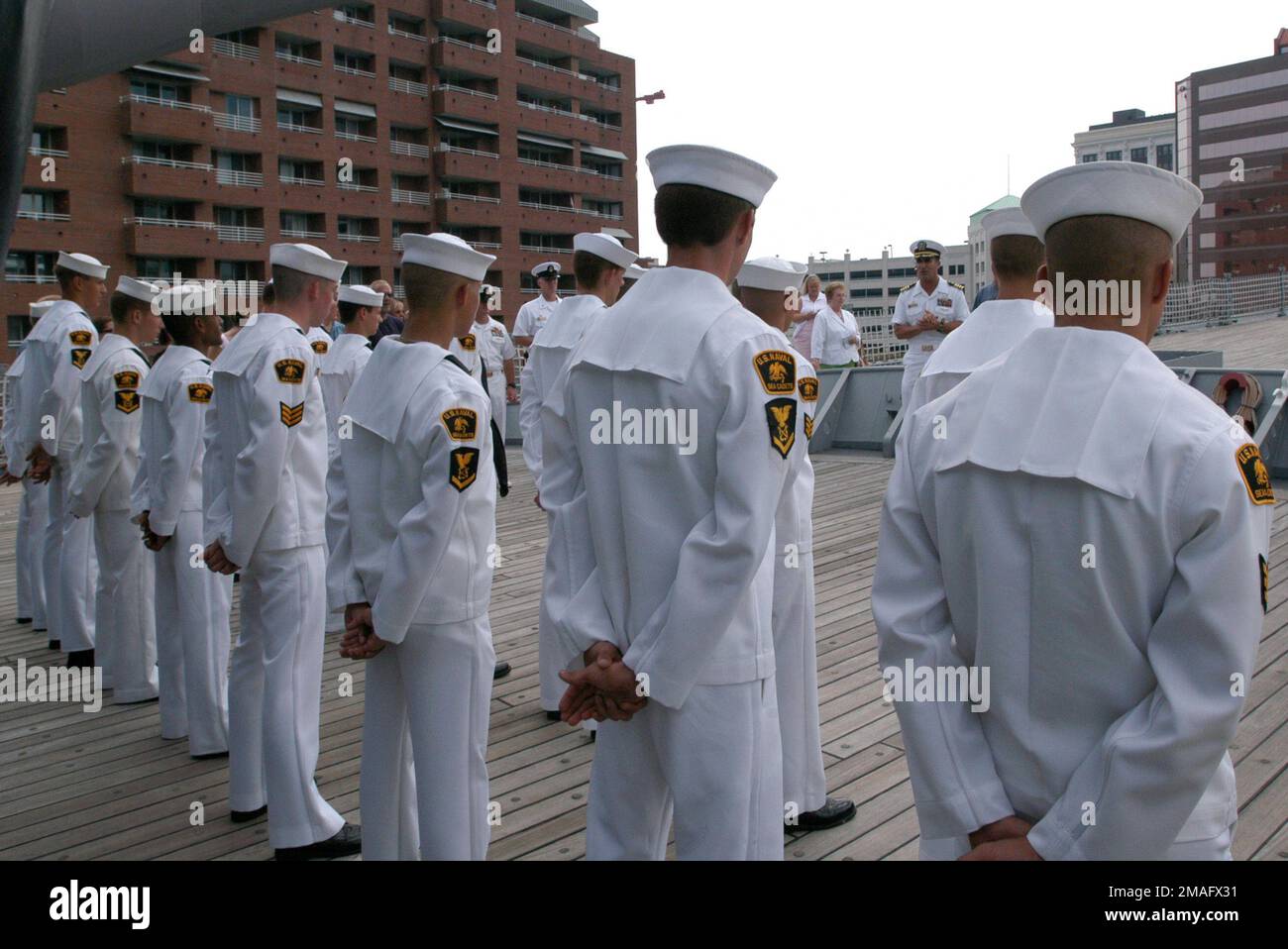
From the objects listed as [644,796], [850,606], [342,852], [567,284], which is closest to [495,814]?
[342,852]

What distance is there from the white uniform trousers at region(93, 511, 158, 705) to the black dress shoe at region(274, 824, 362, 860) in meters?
2.58

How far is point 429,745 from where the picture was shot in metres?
3.56

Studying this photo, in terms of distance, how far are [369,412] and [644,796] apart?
1.61 metres

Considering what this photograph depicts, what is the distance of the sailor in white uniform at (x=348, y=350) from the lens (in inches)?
295

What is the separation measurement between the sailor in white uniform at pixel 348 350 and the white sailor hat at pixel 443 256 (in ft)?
12.3

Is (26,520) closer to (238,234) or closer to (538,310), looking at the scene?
(538,310)

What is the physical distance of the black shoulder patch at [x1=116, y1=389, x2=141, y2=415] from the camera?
6.23m

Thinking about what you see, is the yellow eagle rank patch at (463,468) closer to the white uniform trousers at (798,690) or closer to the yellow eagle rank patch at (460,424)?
the yellow eagle rank patch at (460,424)

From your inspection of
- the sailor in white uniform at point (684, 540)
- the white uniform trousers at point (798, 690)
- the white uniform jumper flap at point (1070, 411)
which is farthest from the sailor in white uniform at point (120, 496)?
the white uniform jumper flap at point (1070, 411)

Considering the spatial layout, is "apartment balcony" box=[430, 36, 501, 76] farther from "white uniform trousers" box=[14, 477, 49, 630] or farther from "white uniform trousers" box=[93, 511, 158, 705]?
"white uniform trousers" box=[93, 511, 158, 705]

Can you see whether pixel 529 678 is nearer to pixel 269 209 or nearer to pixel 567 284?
pixel 269 209

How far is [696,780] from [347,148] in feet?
231

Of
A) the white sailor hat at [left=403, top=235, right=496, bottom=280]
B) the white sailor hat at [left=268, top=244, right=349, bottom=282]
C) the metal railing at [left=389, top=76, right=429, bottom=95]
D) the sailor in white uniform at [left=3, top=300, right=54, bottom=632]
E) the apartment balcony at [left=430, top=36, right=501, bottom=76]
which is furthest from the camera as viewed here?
the apartment balcony at [left=430, top=36, right=501, bottom=76]

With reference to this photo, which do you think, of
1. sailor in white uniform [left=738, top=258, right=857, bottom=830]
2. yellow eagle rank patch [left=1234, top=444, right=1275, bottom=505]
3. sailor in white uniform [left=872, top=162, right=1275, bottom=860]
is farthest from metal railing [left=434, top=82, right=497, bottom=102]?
yellow eagle rank patch [left=1234, top=444, right=1275, bottom=505]
